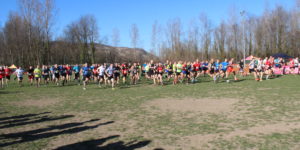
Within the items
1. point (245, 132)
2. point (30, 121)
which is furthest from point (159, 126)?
point (30, 121)

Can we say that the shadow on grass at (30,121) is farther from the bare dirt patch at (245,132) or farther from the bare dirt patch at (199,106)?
the bare dirt patch at (245,132)

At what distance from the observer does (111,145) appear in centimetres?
543

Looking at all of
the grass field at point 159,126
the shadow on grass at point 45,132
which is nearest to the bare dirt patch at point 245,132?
the grass field at point 159,126

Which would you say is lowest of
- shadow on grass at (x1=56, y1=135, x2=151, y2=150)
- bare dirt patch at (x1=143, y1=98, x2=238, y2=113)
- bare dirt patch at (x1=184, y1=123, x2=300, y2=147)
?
shadow on grass at (x1=56, y1=135, x2=151, y2=150)

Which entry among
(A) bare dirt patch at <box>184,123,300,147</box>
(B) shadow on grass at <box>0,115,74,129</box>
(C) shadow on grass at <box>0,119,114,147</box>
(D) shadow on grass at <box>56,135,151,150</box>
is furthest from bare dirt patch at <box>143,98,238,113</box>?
(D) shadow on grass at <box>56,135,151,150</box>

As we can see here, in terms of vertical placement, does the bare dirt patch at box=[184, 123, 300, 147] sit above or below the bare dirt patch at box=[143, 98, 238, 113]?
below

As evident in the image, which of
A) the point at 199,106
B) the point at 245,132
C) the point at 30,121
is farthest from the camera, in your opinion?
the point at 199,106

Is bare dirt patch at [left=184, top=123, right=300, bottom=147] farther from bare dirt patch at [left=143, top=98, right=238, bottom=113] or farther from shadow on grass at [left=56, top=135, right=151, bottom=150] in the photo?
bare dirt patch at [left=143, top=98, right=238, bottom=113]

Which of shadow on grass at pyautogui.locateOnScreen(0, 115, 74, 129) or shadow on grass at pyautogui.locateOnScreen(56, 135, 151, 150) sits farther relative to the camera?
shadow on grass at pyautogui.locateOnScreen(0, 115, 74, 129)

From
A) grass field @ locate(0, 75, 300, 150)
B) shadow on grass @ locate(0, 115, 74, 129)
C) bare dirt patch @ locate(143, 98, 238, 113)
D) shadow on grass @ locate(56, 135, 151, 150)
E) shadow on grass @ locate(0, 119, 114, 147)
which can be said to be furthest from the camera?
bare dirt patch @ locate(143, 98, 238, 113)

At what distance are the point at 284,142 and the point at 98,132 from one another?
451 cm

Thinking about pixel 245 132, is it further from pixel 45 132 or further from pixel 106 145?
pixel 45 132

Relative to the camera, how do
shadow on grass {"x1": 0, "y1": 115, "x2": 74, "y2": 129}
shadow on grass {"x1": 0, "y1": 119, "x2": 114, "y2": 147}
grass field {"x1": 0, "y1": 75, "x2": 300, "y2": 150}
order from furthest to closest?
shadow on grass {"x1": 0, "y1": 115, "x2": 74, "y2": 129} < shadow on grass {"x1": 0, "y1": 119, "x2": 114, "y2": 147} < grass field {"x1": 0, "y1": 75, "x2": 300, "y2": 150}

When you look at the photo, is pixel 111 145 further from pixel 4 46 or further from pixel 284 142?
→ pixel 4 46
